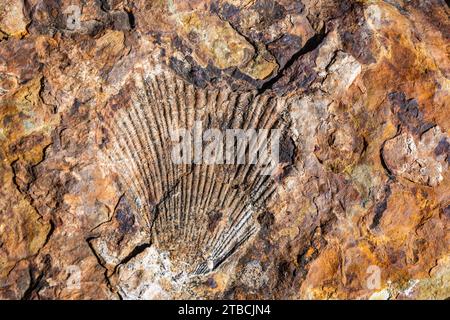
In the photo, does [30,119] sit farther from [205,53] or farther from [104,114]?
[205,53]

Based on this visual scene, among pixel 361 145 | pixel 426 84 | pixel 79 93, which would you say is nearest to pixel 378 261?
pixel 361 145

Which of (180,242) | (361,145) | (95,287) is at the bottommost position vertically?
(95,287)

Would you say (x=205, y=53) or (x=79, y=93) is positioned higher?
(x=205, y=53)

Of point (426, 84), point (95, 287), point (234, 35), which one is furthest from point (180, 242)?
point (426, 84)

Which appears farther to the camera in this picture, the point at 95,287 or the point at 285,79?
the point at 285,79
